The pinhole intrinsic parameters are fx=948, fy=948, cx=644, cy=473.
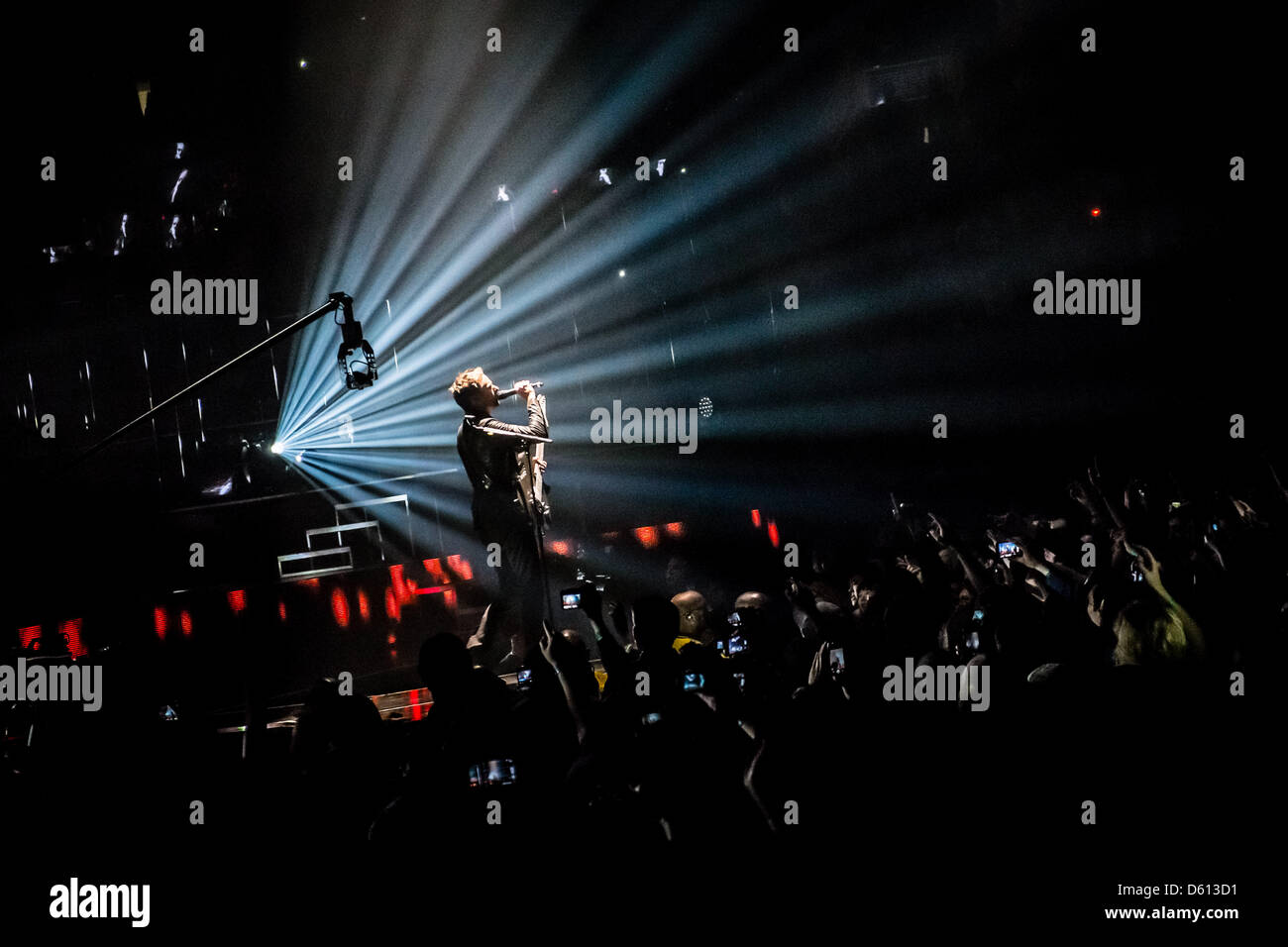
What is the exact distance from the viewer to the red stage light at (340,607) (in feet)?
30.8

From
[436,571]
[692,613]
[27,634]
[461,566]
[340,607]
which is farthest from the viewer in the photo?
[461,566]

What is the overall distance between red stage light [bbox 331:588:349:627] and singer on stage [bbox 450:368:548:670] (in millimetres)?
3167

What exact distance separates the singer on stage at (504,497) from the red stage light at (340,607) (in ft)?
10.4

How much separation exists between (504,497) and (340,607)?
369 centimetres

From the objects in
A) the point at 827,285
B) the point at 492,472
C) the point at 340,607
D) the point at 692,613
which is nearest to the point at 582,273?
the point at 827,285

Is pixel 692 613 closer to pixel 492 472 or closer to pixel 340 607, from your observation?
pixel 492 472

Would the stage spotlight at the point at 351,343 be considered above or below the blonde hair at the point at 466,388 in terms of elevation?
above

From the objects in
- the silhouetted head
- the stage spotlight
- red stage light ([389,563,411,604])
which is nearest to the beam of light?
red stage light ([389,563,411,604])

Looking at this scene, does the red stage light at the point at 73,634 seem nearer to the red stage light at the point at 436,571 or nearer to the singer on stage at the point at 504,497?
the red stage light at the point at 436,571

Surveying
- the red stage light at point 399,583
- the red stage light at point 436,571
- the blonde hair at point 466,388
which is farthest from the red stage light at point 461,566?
the blonde hair at point 466,388

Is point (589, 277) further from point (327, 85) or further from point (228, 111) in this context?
point (228, 111)

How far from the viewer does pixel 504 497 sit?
6.89m
